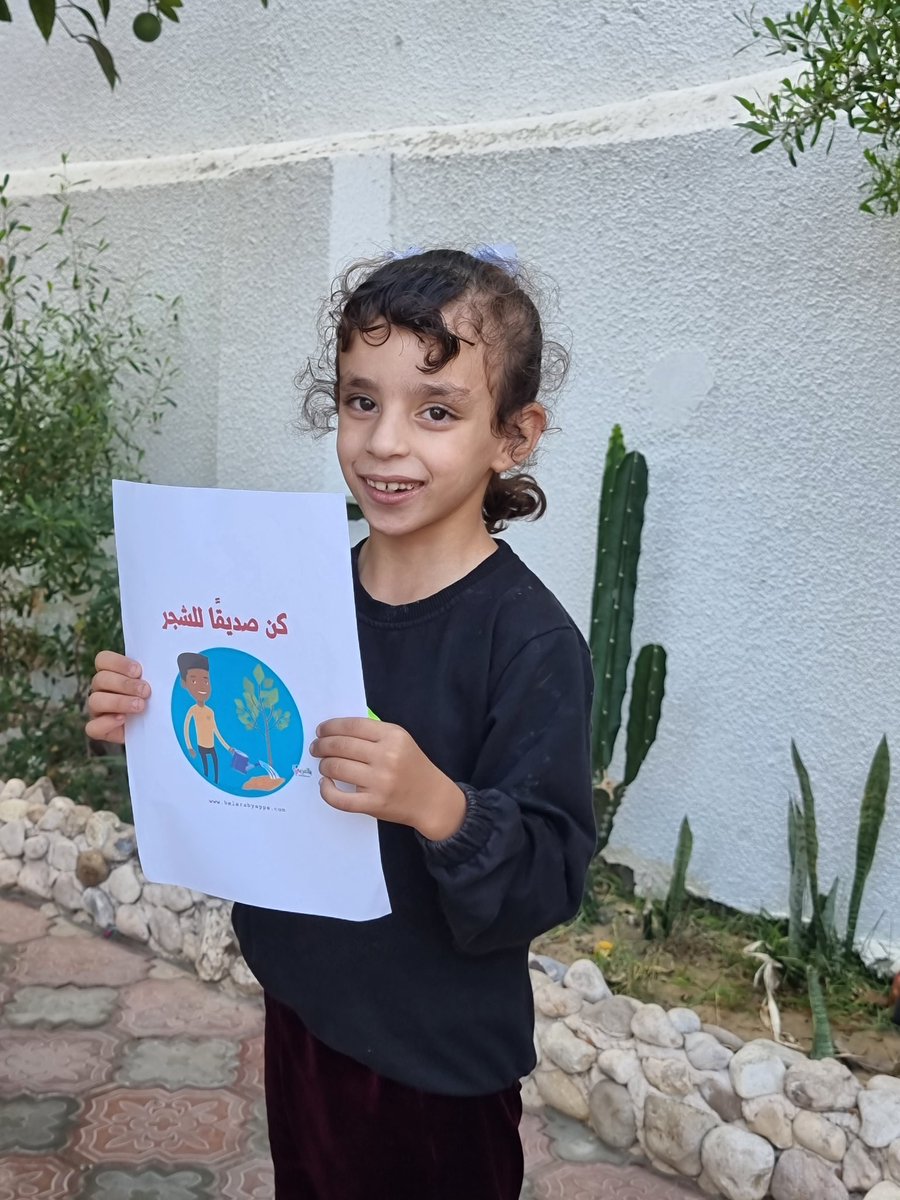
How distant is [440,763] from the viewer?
3.96ft

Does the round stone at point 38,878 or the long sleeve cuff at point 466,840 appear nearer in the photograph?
the long sleeve cuff at point 466,840

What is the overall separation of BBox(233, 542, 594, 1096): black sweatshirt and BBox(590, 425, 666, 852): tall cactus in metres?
1.65

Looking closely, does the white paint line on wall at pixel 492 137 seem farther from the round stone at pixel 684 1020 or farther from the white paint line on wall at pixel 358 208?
the round stone at pixel 684 1020

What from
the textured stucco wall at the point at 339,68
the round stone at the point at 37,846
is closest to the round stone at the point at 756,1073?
the round stone at the point at 37,846

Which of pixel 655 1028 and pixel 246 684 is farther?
pixel 655 1028

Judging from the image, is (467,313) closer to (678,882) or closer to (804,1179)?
→ (804,1179)

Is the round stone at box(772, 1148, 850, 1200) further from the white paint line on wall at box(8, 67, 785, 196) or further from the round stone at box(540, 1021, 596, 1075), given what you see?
the white paint line on wall at box(8, 67, 785, 196)

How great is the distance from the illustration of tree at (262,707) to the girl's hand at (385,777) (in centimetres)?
5

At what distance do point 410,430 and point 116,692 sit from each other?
0.40 meters

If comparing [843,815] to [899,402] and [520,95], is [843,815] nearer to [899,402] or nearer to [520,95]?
[899,402]

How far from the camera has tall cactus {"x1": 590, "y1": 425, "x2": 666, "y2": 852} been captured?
116 inches

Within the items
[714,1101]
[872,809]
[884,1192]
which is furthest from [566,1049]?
[872,809]

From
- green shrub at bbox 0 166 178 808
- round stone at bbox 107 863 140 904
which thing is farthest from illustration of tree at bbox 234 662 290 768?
green shrub at bbox 0 166 178 808

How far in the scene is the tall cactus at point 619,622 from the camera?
2936 millimetres
